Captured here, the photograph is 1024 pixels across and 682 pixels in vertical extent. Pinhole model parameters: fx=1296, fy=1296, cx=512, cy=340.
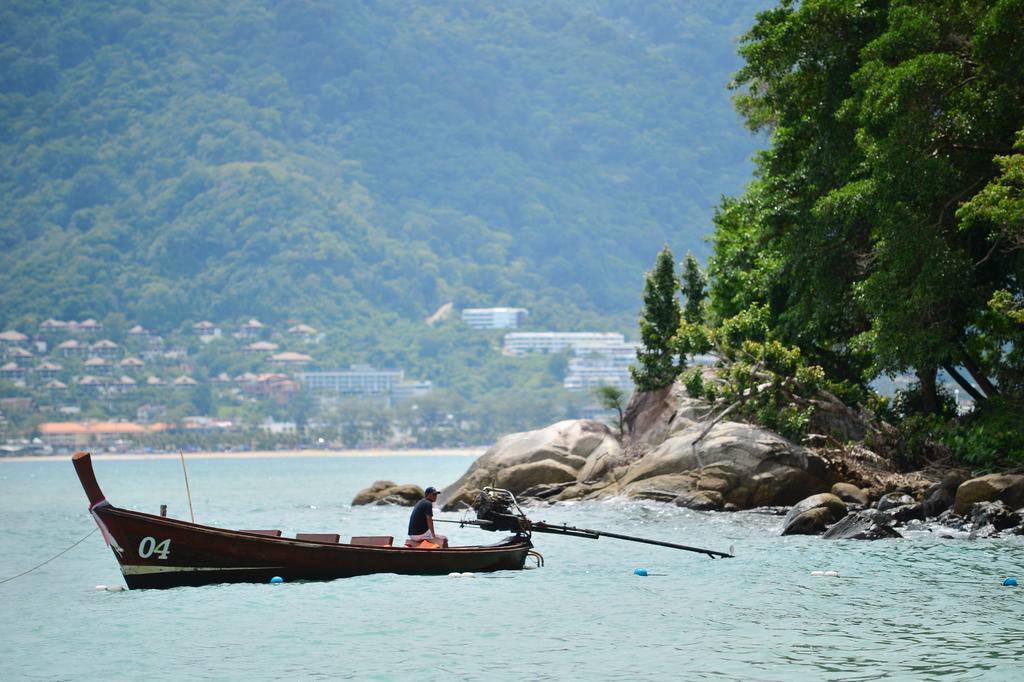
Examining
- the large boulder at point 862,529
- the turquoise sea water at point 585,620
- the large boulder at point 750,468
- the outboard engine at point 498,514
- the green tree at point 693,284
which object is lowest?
the turquoise sea water at point 585,620

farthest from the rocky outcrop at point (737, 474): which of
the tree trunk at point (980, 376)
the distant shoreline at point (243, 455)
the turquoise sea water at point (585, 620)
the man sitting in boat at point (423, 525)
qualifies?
the distant shoreline at point (243, 455)

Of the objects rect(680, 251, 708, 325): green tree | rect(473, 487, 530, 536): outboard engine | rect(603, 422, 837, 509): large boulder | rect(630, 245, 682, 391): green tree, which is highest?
rect(680, 251, 708, 325): green tree

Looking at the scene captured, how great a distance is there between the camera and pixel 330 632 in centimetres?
1989

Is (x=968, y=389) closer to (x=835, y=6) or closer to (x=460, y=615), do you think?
(x=835, y=6)

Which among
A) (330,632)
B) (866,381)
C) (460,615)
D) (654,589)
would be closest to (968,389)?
(866,381)

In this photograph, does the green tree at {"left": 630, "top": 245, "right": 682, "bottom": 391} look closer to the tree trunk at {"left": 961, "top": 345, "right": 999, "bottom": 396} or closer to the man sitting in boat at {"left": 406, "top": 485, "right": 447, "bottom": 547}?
the tree trunk at {"left": 961, "top": 345, "right": 999, "bottom": 396}

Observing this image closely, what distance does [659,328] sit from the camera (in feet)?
160

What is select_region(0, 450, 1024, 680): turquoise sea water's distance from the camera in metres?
17.1

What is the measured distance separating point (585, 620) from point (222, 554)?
670cm

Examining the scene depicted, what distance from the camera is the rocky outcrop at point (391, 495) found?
5069 cm

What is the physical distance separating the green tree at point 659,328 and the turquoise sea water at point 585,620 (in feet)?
52.2

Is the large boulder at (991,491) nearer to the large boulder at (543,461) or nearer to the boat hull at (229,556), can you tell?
the boat hull at (229,556)

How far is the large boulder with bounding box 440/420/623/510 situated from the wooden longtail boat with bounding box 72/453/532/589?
60.4 feet

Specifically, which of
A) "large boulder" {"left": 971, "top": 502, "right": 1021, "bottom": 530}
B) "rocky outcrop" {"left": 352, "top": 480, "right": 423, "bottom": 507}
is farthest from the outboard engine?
"rocky outcrop" {"left": 352, "top": 480, "right": 423, "bottom": 507}
